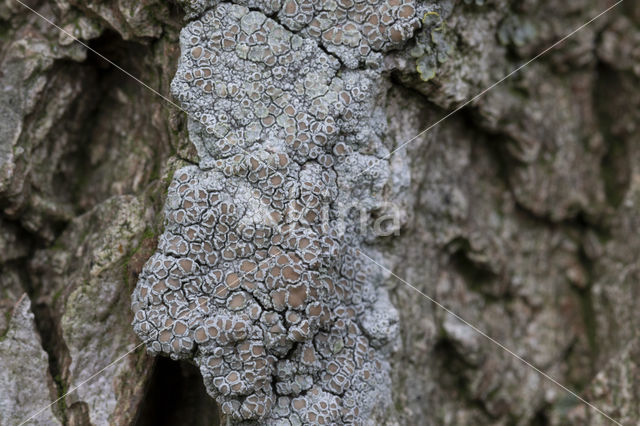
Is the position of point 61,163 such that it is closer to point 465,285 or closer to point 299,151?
point 299,151

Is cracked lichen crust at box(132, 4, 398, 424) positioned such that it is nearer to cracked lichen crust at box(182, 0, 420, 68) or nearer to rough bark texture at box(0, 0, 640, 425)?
cracked lichen crust at box(182, 0, 420, 68)

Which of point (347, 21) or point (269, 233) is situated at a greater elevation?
point (347, 21)

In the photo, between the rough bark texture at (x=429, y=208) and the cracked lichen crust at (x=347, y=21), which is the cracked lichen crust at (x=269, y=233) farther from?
the rough bark texture at (x=429, y=208)

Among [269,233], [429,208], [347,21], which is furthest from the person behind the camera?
[429,208]

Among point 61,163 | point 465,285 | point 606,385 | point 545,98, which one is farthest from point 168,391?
point 545,98

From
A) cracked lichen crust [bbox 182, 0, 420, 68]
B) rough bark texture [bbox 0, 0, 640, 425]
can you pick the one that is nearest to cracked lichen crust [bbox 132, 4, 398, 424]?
cracked lichen crust [bbox 182, 0, 420, 68]

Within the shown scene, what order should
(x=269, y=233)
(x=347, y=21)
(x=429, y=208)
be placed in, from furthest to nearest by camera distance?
(x=429, y=208), (x=347, y=21), (x=269, y=233)
